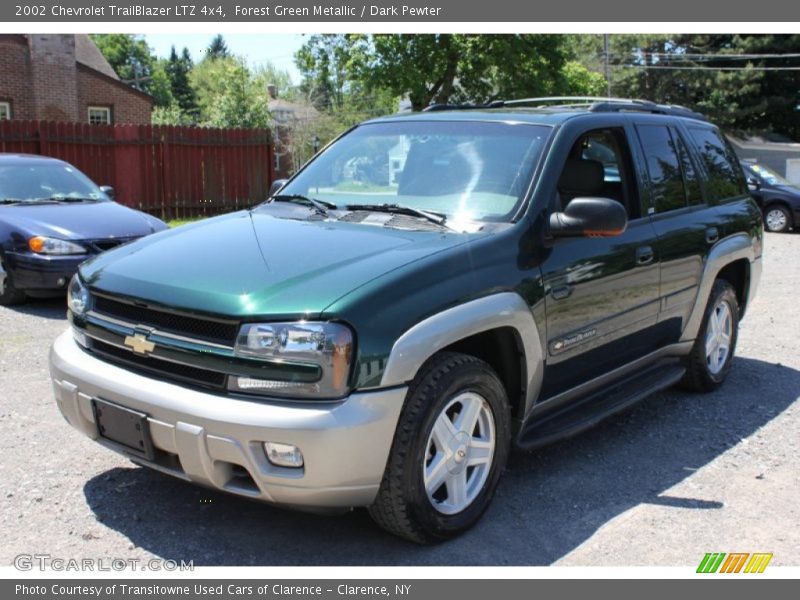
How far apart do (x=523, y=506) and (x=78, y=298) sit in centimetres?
239

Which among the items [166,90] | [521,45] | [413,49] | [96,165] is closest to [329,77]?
[413,49]

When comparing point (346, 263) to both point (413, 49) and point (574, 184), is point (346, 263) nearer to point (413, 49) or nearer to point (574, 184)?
point (574, 184)

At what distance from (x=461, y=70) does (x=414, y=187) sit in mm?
24396

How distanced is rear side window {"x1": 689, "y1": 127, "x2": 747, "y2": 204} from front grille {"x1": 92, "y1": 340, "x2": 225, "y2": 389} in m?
3.91

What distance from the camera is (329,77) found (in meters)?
31.9

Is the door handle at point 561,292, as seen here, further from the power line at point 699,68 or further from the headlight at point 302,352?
the power line at point 699,68

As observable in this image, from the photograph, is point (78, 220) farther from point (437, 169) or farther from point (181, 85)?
point (181, 85)

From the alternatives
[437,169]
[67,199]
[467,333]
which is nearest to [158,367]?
[467,333]

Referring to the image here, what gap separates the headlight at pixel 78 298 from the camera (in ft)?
12.7

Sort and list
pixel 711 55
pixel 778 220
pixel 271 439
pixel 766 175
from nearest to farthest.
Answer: pixel 271 439
pixel 778 220
pixel 766 175
pixel 711 55

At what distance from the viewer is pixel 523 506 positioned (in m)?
4.12

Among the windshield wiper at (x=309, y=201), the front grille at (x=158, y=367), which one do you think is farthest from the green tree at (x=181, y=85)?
the front grille at (x=158, y=367)

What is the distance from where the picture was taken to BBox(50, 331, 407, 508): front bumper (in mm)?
3104

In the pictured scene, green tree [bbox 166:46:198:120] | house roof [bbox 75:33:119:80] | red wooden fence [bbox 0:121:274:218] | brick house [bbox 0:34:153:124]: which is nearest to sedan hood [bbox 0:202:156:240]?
red wooden fence [bbox 0:121:274:218]
